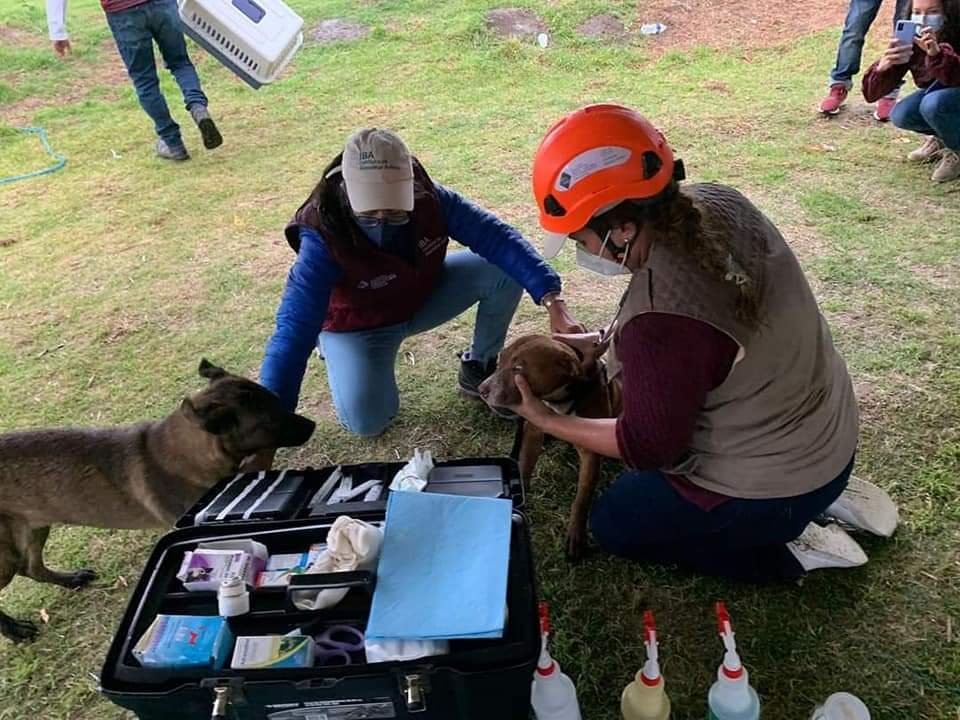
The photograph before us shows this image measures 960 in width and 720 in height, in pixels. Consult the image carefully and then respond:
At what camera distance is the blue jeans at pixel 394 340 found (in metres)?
3.90

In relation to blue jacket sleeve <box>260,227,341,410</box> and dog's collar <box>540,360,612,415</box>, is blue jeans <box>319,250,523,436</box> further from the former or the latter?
dog's collar <box>540,360,612,415</box>

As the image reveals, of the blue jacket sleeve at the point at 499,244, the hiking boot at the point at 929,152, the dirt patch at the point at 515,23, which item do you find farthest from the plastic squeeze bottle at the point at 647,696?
the dirt patch at the point at 515,23

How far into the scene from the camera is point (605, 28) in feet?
34.5

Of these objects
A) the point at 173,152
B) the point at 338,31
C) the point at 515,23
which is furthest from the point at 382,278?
the point at 338,31

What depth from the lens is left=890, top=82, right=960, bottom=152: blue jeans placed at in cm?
566

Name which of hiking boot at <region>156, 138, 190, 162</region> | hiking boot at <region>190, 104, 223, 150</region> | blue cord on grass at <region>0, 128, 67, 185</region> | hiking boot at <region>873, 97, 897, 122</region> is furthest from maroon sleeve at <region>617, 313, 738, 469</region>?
blue cord on grass at <region>0, 128, 67, 185</region>

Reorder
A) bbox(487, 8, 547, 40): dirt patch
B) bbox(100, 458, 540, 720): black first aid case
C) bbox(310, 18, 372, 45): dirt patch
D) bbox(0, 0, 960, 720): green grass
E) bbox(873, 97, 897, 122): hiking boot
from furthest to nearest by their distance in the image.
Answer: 1. bbox(310, 18, 372, 45): dirt patch
2. bbox(487, 8, 547, 40): dirt patch
3. bbox(873, 97, 897, 122): hiking boot
4. bbox(0, 0, 960, 720): green grass
5. bbox(100, 458, 540, 720): black first aid case

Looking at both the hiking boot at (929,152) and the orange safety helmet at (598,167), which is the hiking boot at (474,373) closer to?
the orange safety helmet at (598,167)

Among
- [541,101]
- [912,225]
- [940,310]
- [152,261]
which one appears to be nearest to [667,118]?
[541,101]

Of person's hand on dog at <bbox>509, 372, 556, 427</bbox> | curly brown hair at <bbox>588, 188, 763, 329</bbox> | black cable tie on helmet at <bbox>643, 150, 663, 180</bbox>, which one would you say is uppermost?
black cable tie on helmet at <bbox>643, 150, 663, 180</bbox>

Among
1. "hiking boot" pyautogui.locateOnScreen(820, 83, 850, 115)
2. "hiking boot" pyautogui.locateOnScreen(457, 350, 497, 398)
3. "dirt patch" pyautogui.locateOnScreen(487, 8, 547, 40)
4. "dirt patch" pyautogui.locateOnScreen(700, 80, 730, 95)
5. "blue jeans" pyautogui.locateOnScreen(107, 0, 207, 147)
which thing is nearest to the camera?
"hiking boot" pyautogui.locateOnScreen(457, 350, 497, 398)

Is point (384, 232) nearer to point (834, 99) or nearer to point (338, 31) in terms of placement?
point (834, 99)

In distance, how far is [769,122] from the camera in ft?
24.1

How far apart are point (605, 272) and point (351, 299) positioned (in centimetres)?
154
